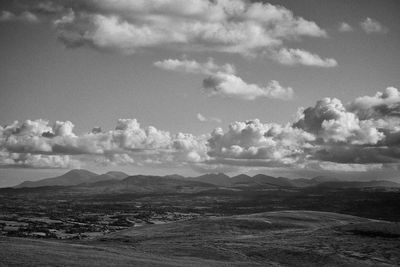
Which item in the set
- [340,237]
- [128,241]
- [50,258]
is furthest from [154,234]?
[50,258]

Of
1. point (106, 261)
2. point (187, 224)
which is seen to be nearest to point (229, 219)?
point (187, 224)

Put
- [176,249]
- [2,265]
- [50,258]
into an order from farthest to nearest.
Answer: [176,249]
[50,258]
[2,265]

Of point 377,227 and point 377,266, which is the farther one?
point 377,227

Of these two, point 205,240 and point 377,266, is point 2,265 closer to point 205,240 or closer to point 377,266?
point 205,240

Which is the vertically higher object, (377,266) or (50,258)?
(50,258)

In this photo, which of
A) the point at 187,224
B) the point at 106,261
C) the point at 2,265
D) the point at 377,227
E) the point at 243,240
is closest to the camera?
the point at 2,265

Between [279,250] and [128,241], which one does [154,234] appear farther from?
[279,250]
